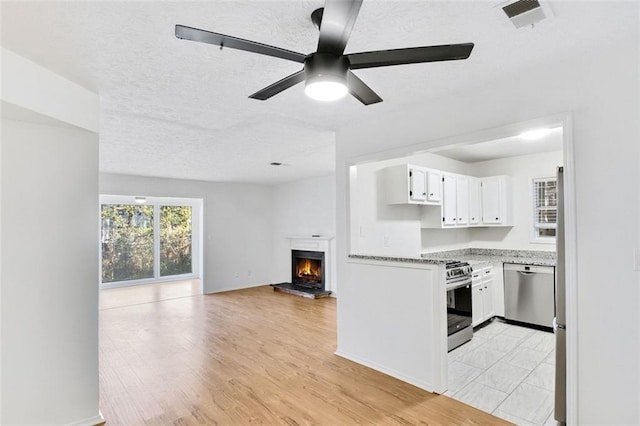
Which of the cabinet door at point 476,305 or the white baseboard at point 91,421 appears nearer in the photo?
the white baseboard at point 91,421

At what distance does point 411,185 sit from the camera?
14.3 feet

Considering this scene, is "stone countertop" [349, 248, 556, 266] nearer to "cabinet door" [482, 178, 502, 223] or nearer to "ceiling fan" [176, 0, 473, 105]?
"cabinet door" [482, 178, 502, 223]

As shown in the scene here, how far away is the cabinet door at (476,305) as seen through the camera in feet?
14.6

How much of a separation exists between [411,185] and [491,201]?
1.88 meters

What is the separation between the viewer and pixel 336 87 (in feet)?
5.16

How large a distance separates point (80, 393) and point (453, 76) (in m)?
3.57

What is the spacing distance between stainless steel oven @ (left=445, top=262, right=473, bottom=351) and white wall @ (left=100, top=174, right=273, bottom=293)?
5.34m

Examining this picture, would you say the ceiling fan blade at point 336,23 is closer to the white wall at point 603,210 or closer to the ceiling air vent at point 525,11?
the ceiling air vent at point 525,11

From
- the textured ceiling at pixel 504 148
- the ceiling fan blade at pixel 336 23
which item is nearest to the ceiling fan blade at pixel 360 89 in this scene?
the ceiling fan blade at pixel 336 23

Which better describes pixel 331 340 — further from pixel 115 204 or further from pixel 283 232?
pixel 115 204

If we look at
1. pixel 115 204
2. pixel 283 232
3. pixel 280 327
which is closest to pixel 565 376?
pixel 280 327

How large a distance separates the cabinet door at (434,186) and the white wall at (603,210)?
2153 mm

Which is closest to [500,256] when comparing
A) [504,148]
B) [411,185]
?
[504,148]

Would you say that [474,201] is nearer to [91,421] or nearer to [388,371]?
[388,371]
